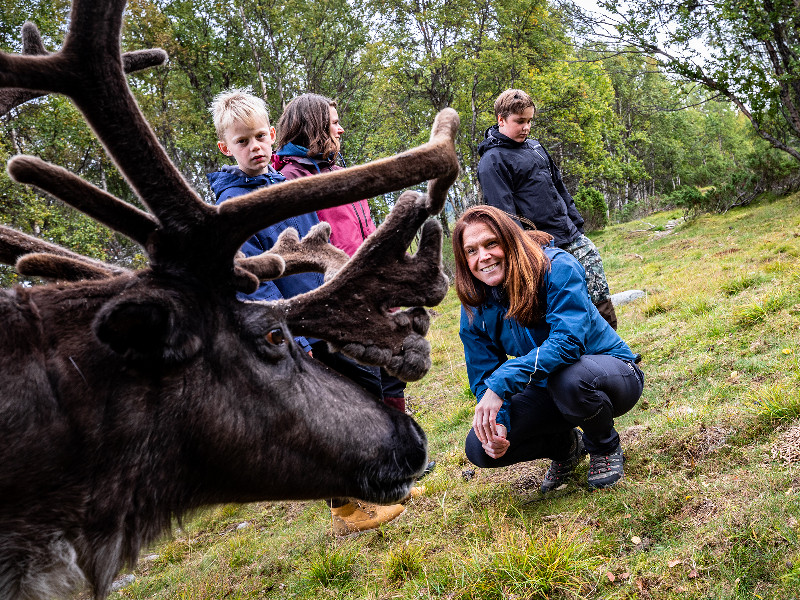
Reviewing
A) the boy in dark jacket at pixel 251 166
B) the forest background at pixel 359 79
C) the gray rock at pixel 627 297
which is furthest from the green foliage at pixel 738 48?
the boy in dark jacket at pixel 251 166

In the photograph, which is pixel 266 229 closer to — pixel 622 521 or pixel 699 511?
pixel 622 521

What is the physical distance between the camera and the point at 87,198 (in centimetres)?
175

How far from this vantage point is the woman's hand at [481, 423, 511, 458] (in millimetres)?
3051

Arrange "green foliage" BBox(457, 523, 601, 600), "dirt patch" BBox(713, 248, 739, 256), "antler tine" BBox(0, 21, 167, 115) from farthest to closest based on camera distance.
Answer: "dirt patch" BBox(713, 248, 739, 256)
"green foliage" BBox(457, 523, 601, 600)
"antler tine" BBox(0, 21, 167, 115)

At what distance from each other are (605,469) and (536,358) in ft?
2.73

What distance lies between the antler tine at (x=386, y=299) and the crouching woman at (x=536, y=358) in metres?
1.14

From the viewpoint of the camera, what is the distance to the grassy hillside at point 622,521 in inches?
88.7

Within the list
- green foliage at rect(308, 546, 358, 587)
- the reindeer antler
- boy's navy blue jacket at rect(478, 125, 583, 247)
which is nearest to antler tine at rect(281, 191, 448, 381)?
the reindeer antler

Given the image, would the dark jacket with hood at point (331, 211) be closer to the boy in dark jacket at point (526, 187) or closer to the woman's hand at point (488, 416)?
the woman's hand at point (488, 416)

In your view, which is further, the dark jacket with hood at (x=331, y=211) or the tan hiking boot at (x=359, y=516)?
the dark jacket with hood at (x=331, y=211)

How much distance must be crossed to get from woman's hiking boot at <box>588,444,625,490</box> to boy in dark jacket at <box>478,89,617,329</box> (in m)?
1.99

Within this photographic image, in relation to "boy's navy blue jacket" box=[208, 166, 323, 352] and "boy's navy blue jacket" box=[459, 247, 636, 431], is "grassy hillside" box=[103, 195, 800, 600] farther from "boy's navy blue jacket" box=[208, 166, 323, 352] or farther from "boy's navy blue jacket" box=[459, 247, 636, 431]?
"boy's navy blue jacket" box=[208, 166, 323, 352]

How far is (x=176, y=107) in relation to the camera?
731 inches

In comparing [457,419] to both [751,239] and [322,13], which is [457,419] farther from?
[322,13]
